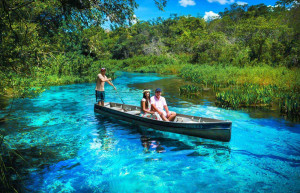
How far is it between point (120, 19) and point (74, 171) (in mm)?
4142

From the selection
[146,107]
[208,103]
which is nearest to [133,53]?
[208,103]

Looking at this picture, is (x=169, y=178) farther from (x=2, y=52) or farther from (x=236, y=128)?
(x=2, y=52)

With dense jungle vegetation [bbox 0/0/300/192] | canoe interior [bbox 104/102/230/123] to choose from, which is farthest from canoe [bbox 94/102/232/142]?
dense jungle vegetation [bbox 0/0/300/192]

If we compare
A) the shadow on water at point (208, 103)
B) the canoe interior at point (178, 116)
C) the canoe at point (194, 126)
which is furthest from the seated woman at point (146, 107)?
the shadow on water at point (208, 103)

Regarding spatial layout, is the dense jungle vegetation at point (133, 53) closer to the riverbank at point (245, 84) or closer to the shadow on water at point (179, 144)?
the riverbank at point (245, 84)

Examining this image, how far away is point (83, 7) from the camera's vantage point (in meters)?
5.48

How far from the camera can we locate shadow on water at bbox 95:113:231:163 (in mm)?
6918

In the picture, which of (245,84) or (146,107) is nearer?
(146,107)

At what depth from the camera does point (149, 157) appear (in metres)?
6.68

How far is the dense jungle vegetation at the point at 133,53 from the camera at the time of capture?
6.20 meters

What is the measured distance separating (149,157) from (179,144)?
1429 millimetres

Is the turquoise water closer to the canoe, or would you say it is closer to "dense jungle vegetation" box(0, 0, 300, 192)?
the canoe

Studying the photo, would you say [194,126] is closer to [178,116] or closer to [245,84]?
[178,116]

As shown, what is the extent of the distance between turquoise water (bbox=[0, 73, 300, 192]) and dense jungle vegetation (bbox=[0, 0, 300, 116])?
192cm
